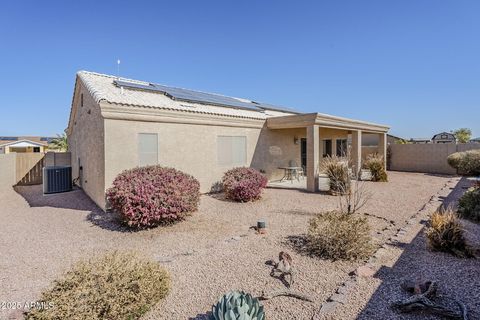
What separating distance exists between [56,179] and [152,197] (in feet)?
25.6

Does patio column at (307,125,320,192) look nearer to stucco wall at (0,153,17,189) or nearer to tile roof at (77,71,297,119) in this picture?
tile roof at (77,71,297,119)

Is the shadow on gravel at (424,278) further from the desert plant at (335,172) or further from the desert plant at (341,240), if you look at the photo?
the desert plant at (335,172)

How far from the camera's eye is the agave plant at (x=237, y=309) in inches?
108

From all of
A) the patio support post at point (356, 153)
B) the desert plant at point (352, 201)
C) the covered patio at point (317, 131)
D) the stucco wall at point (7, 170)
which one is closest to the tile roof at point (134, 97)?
the covered patio at point (317, 131)

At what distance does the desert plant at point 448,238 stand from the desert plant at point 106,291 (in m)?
5.44

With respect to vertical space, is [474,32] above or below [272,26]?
below

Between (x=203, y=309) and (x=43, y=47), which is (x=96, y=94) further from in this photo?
(x=203, y=309)

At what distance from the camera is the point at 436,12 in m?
10.1

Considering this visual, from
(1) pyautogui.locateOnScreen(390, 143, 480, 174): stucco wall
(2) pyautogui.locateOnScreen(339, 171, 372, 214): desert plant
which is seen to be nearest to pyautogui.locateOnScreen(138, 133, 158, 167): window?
(2) pyautogui.locateOnScreen(339, 171, 372, 214): desert plant

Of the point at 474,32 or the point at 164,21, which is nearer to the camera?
the point at 474,32

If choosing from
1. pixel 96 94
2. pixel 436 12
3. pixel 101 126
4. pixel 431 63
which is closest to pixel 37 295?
pixel 101 126

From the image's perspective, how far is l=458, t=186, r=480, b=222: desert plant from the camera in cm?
750

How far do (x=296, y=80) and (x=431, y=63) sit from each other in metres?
9.08

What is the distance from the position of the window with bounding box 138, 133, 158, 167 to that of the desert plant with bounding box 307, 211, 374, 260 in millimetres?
6812
